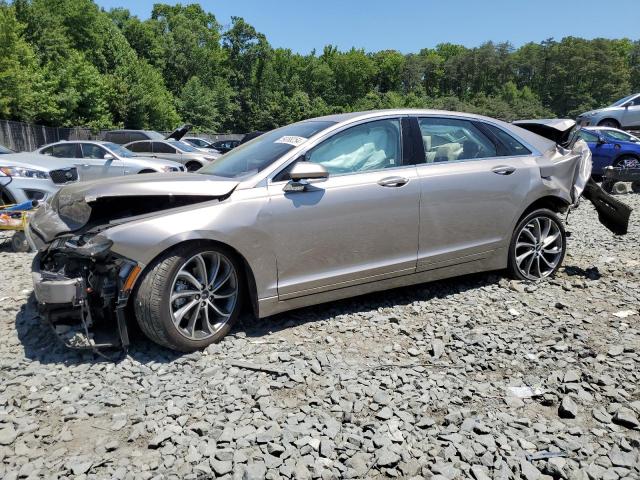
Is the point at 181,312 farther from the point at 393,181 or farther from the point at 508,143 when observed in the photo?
the point at 508,143

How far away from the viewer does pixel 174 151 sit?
19.0m

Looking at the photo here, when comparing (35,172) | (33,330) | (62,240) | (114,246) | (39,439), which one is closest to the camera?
(39,439)

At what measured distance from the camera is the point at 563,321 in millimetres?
4133

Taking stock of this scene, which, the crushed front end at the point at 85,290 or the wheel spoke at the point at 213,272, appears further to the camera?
the wheel spoke at the point at 213,272

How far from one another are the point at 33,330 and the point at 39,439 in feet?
5.23

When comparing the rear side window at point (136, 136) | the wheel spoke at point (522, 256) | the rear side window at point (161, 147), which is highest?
the rear side window at point (136, 136)

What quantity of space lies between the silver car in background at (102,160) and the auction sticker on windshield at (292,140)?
28.2ft

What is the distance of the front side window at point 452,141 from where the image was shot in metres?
4.48

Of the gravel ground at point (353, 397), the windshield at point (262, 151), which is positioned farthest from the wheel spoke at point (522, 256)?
the windshield at point (262, 151)

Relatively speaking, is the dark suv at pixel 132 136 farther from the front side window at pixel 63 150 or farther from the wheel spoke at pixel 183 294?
the wheel spoke at pixel 183 294

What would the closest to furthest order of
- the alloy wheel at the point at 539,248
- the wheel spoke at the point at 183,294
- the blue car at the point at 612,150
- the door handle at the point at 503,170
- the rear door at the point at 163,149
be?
the wheel spoke at the point at 183,294, the door handle at the point at 503,170, the alloy wheel at the point at 539,248, the blue car at the point at 612,150, the rear door at the point at 163,149

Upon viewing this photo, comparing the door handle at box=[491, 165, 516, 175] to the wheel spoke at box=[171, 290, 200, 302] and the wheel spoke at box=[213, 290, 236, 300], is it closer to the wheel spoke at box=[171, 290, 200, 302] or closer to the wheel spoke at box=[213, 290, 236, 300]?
the wheel spoke at box=[213, 290, 236, 300]

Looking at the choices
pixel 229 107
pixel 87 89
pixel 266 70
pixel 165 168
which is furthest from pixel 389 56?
pixel 165 168

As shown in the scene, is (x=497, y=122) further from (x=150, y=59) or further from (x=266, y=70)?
(x=266, y=70)
